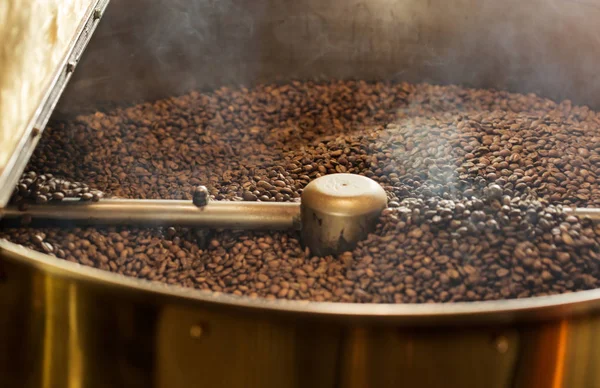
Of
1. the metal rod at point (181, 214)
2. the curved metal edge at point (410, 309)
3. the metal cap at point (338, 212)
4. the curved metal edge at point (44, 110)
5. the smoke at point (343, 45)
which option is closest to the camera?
the curved metal edge at point (410, 309)

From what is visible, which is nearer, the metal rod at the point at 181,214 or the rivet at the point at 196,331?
the rivet at the point at 196,331

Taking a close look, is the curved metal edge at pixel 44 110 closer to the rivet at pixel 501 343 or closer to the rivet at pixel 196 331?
the rivet at pixel 196 331

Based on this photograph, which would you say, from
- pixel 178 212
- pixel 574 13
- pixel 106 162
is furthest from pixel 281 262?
pixel 574 13

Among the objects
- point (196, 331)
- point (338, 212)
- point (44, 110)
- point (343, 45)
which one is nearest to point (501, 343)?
point (196, 331)

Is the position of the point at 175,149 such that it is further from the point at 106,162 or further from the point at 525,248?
the point at 525,248

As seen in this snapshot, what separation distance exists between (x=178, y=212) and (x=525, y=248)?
79cm

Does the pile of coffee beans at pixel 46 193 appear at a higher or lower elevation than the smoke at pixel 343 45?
lower

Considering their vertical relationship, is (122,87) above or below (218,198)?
above

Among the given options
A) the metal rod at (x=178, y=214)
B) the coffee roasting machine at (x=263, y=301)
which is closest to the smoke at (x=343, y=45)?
the coffee roasting machine at (x=263, y=301)

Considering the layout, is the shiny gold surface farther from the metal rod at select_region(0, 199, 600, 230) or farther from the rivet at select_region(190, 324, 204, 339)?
the metal rod at select_region(0, 199, 600, 230)

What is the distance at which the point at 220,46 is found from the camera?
248 centimetres

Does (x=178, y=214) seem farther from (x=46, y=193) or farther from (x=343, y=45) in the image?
(x=343, y=45)

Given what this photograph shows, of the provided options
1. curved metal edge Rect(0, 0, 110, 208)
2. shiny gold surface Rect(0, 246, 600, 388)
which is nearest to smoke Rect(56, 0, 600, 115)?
curved metal edge Rect(0, 0, 110, 208)

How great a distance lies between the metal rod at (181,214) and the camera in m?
1.48
